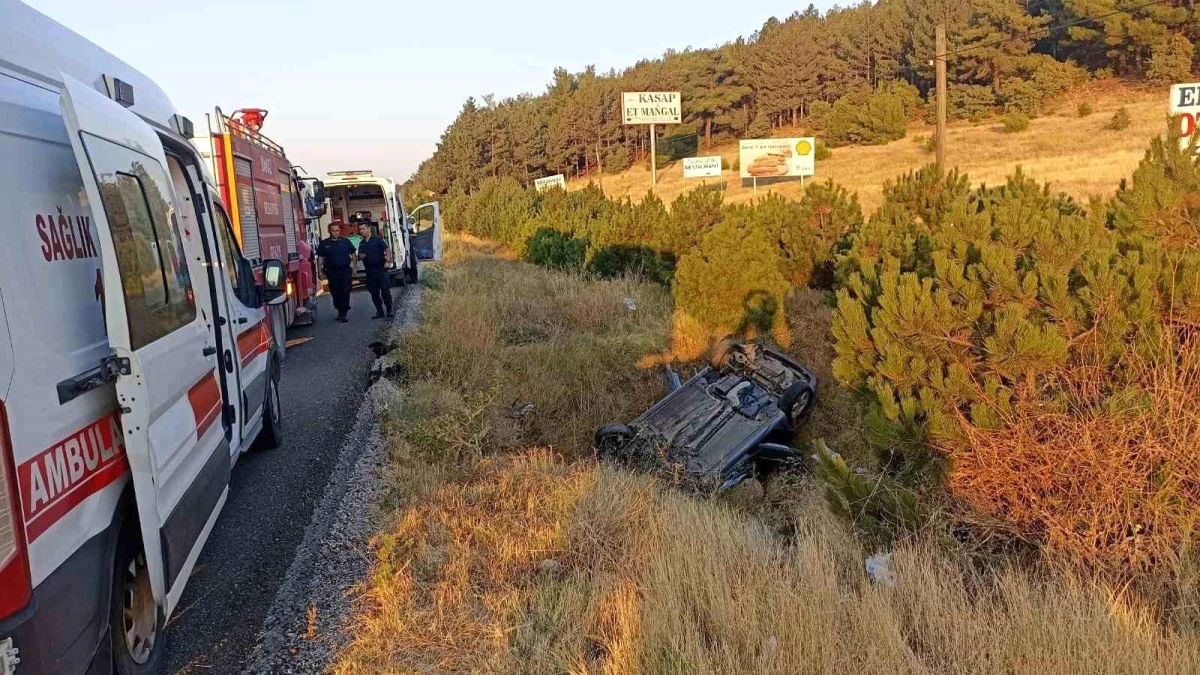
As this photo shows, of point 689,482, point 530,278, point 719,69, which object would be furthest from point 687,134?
point 689,482

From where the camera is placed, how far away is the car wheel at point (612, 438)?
22.5ft

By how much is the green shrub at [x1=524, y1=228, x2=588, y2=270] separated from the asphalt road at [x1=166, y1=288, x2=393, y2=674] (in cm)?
1084

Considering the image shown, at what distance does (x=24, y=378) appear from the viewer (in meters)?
2.06

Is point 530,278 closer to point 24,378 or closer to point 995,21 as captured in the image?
point 24,378

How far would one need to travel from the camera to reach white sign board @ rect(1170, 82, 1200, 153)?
7434mm

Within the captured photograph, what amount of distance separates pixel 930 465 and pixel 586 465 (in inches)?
88.5

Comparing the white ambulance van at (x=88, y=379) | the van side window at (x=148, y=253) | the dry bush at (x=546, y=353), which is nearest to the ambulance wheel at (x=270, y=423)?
the dry bush at (x=546, y=353)

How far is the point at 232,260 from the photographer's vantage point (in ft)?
17.5

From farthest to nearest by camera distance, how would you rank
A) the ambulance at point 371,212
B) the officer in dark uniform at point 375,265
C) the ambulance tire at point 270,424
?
the ambulance at point 371,212, the officer in dark uniform at point 375,265, the ambulance tire at point 270,424

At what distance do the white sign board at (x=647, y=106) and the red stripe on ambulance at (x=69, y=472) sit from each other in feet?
133

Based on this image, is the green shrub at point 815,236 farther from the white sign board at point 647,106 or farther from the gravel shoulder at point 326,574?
the white sign board at point 647,106

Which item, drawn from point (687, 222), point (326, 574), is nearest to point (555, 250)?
point (687, 222)

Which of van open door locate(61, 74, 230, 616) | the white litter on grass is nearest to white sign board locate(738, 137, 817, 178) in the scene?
the white litter on grass

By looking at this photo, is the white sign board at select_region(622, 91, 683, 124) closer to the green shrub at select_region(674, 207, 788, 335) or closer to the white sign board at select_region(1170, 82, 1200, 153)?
the green shrub at select_region(674, 207, 788, 335)
